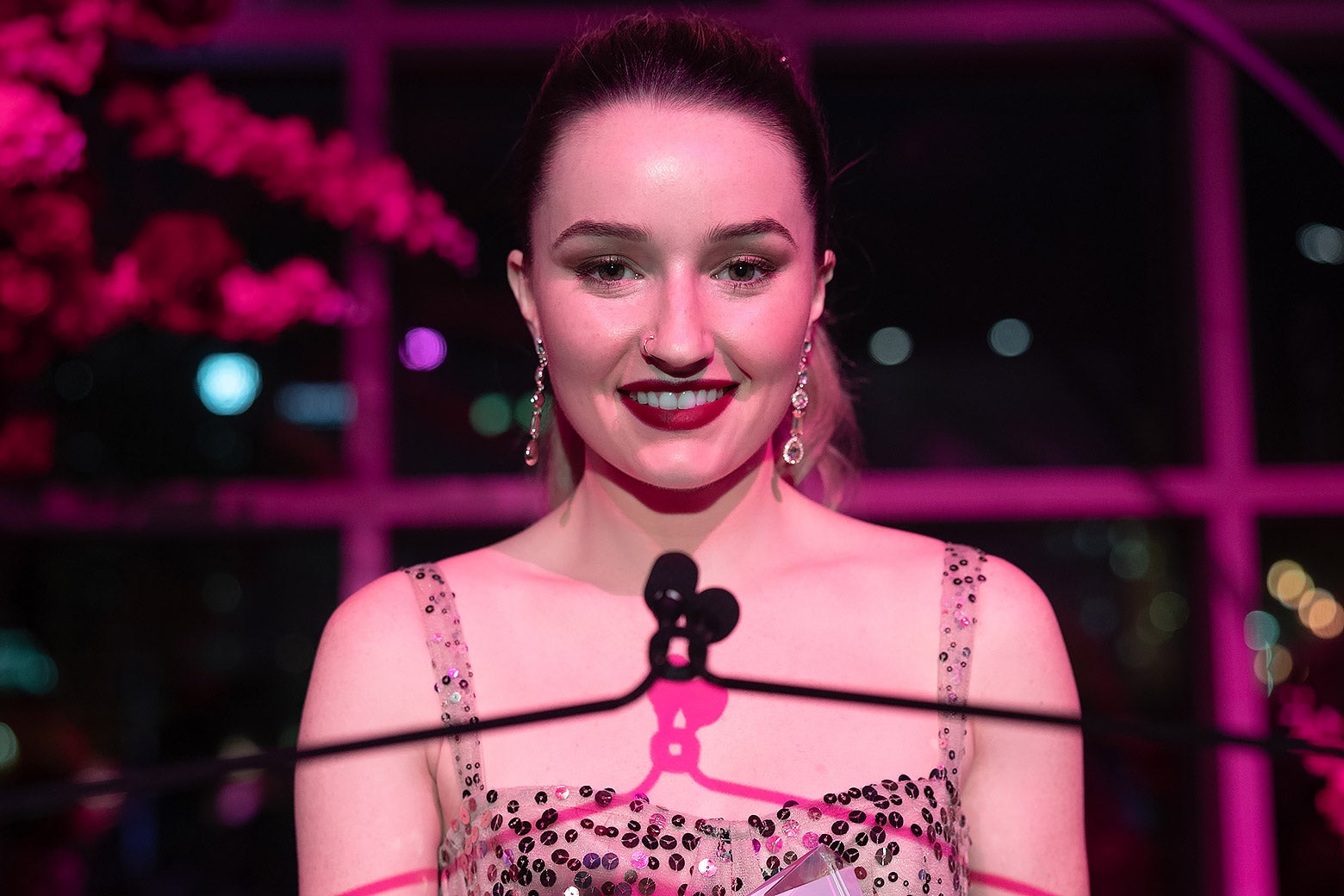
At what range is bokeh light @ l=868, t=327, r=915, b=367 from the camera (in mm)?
1940

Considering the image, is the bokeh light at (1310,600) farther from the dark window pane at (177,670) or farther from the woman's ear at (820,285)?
the dark window pane at (177,670)

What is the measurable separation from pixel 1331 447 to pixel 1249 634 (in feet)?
1.09

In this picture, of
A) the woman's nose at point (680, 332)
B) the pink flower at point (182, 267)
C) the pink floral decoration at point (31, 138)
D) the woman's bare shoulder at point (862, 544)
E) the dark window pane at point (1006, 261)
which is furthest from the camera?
the dark window pane at point (1006, 261)

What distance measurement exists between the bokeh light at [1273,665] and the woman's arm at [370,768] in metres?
1.31

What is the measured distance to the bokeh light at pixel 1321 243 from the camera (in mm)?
1953

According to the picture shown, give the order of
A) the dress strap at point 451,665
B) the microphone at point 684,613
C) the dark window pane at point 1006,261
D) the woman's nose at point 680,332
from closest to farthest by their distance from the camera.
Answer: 1. the microphone at point 684,613
2. the woman's nose at point 680,332
3. the dress strap at point 451,665
4. the dark window pane at point 1006,261

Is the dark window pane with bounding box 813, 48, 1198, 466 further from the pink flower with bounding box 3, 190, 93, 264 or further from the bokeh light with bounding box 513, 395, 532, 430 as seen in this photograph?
the pink flower with bounding box 3, 190, 93, 264

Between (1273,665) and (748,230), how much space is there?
1259 mm

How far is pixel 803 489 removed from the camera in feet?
5.65

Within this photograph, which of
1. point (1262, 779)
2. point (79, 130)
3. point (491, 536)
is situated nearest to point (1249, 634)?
point (1262, 779)

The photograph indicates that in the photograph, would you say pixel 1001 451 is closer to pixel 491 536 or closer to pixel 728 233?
pixel 491 536

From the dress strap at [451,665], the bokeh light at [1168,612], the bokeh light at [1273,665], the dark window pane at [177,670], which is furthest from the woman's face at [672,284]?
the bokeh light at [1273,665]

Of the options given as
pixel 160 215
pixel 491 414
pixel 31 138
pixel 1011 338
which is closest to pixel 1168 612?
pixel 1011 338

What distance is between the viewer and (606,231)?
1126mm
